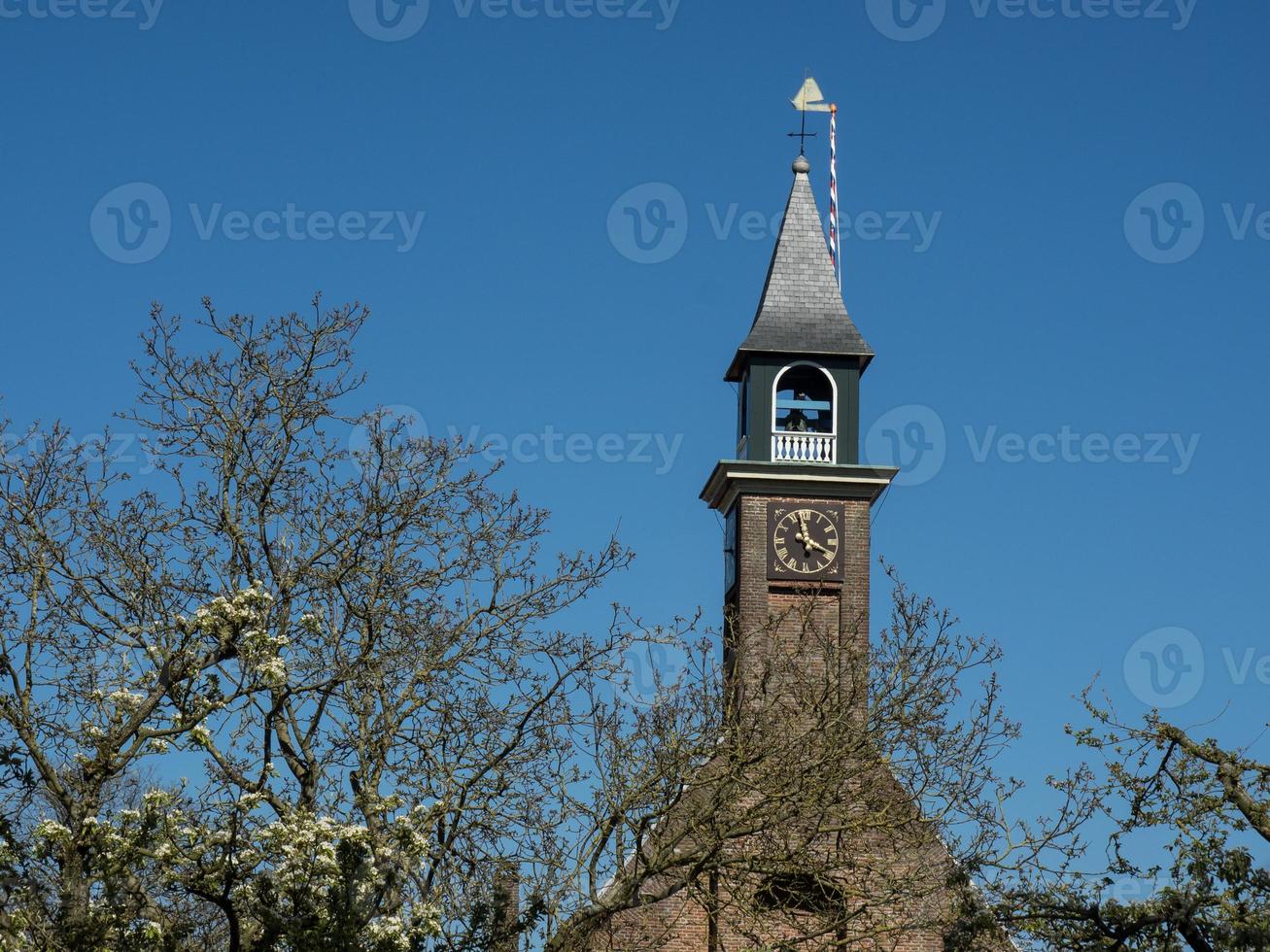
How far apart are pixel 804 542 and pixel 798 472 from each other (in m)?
1.33

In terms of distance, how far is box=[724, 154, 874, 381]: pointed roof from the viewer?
3619 centimetres

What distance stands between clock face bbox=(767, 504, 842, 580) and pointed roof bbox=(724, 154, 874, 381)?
10.5ft

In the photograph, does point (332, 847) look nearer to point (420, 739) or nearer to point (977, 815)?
point (420, 739)

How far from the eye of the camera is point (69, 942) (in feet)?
42.1

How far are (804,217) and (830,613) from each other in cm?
895

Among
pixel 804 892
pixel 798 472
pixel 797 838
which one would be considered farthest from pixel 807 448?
pixel 797 838

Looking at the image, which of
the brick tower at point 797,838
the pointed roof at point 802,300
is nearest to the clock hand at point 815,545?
the brick tower at point 797,838

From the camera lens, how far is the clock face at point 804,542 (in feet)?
114

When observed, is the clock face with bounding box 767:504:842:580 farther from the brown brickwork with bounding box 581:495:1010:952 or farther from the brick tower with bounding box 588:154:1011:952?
the brown brickwork with bounding box 581:495:1010:952

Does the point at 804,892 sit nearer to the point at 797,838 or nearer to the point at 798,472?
the point at 797,838

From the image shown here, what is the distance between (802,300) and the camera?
1469 inches

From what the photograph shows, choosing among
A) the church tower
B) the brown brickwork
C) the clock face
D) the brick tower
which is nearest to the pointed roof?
the church tower

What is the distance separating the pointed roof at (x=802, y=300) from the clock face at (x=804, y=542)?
10.5 feet

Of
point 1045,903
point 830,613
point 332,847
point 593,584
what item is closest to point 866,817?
point 593,584
